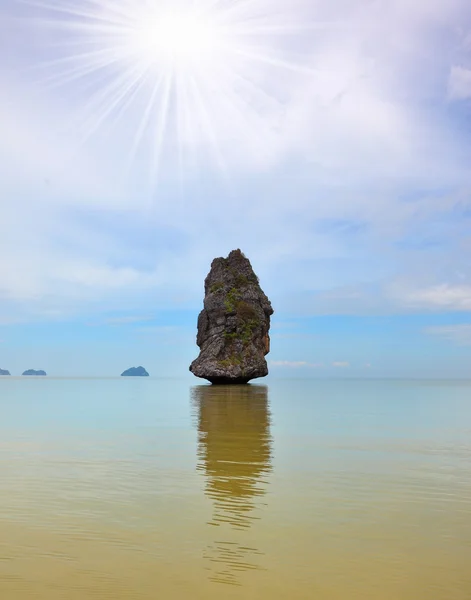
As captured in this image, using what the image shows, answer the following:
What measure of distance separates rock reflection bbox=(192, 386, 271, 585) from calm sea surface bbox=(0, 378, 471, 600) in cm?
4

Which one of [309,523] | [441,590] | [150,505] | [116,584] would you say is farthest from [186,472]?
[441,590]

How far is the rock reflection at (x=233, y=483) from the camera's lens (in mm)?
6934

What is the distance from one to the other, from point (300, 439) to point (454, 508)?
1049 cm

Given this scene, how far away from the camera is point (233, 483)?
11711 mm

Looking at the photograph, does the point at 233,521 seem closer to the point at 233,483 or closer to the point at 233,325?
the point at 233,483

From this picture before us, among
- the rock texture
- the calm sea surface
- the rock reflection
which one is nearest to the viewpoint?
the calm sea surface

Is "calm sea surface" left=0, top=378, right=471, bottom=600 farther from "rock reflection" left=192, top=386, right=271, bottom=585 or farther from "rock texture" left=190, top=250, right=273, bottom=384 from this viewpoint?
"rock texture" left=190, top=250, right=273, bottom=384

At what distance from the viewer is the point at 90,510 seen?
371 inches

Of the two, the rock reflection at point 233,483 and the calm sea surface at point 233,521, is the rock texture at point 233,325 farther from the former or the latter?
the calm sea surface at point 233,521

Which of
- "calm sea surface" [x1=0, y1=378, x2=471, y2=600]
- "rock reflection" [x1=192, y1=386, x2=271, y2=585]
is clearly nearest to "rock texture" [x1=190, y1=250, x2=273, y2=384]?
"rock reflection" [x1=192, y1=386, x2=271, y2=585]

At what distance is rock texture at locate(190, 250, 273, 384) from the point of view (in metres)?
86.4

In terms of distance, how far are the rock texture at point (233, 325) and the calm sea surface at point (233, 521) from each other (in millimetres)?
67490

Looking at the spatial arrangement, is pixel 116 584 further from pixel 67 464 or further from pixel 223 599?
pixel 67 464

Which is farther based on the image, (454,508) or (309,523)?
(454,508)
